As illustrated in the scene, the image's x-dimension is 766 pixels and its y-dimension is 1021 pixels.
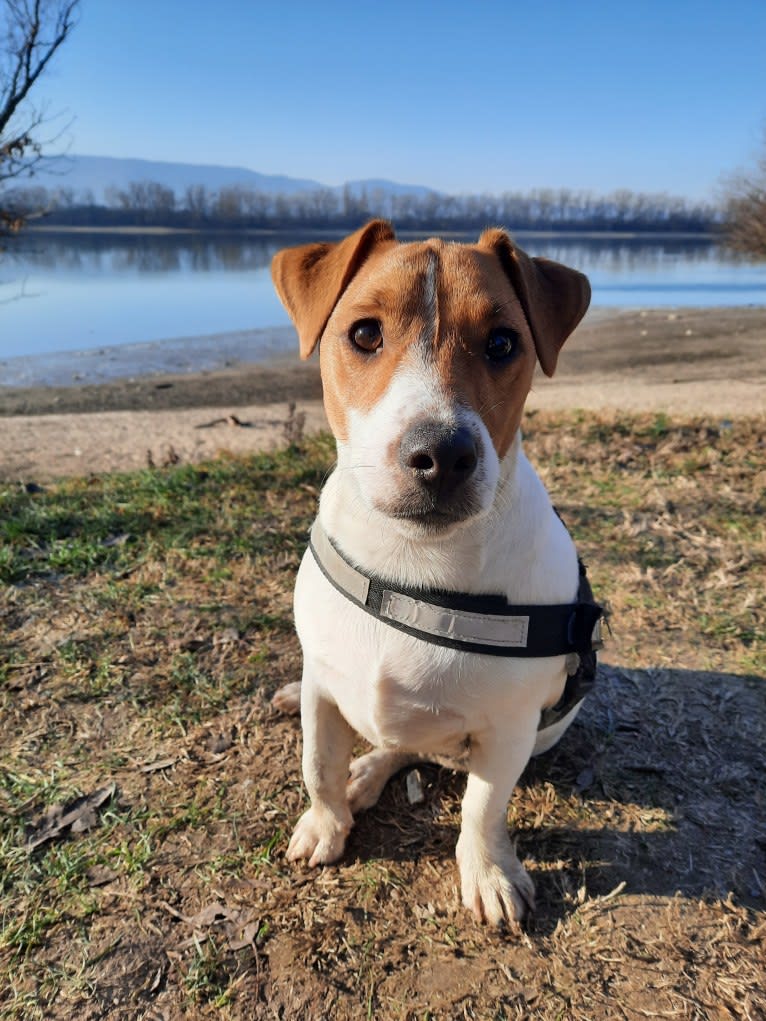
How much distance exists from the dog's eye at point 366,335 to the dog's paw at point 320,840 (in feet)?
5.95

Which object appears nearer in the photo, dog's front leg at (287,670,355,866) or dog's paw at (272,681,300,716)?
dog's front leg at (287,670,355,866)

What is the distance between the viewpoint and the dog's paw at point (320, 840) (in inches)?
106

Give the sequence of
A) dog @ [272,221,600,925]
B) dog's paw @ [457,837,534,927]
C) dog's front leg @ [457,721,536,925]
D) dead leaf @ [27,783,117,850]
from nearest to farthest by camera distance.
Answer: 1. dog @ [272,221,600,925]
2. dog's front leg @ [457,721,536,925]
3. dog's paw @ [457,837,534,927]
4. dead leaf @ [27,783,117,850]

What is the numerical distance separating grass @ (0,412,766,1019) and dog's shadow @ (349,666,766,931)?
11mm

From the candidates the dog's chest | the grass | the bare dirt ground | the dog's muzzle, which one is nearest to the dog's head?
the dog's muzzle

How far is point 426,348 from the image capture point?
2.14m

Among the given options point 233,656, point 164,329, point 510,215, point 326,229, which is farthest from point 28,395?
point 510,215

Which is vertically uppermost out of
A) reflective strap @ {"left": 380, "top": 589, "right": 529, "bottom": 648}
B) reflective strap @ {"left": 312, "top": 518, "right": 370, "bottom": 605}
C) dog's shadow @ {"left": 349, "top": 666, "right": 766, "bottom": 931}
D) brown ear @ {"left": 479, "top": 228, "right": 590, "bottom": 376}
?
brown ear @ {"left": 479, "top": 228, "right": 590, "bottom": 376}

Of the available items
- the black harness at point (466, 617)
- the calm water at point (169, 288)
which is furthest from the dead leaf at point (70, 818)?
the calm water at point (169, 288)

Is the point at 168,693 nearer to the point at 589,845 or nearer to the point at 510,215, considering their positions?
the point at 589,845

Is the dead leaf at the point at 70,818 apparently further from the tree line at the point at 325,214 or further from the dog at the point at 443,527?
the tree line at the point at 325,214

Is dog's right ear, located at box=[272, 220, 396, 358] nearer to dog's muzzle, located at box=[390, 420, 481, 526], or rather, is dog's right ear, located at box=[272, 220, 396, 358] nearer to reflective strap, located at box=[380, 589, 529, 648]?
dog's muzzle, located at box=[390, 420, 481, 526]

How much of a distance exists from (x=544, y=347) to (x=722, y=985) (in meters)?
2.24

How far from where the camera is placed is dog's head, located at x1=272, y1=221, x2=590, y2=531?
6.34 ft
